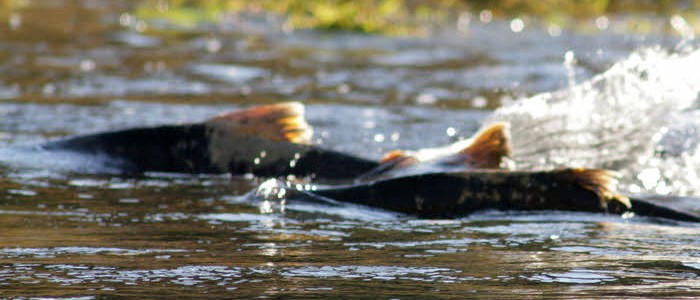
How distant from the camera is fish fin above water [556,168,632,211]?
4.71m

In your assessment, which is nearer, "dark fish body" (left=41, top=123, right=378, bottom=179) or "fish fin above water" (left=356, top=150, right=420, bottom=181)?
"fish fin above water" (left=356, top=150, right=420, bottom=181)

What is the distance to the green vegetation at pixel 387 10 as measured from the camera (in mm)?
16531

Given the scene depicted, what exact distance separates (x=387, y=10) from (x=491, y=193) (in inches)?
483

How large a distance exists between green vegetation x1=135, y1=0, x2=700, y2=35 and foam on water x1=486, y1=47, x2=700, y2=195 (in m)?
9.00

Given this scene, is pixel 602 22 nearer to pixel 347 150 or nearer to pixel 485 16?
pixel 485 16

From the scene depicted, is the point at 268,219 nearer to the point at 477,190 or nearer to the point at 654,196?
the point at 477,190

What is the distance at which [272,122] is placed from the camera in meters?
5.98

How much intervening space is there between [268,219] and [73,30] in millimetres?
11651

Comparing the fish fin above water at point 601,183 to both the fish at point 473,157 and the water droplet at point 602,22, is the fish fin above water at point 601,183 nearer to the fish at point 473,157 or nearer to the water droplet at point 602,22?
the fish at point 473,157

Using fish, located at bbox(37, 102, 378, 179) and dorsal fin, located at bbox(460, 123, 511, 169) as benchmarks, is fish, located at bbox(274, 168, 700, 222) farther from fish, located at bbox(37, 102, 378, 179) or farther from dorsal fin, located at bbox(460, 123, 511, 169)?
fish, located at bbox(37, 102, 378, 179)

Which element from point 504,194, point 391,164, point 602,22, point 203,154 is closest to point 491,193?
point 504,194

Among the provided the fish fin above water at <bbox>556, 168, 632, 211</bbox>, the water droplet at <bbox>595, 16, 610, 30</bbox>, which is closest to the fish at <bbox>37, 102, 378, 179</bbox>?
the fish fin above water at <bbox>556, 168, 632, 211</bbox>

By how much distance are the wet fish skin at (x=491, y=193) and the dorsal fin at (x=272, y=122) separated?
3.48 feet

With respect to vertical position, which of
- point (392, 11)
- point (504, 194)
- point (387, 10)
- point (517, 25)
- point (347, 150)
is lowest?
point (504, 194)
